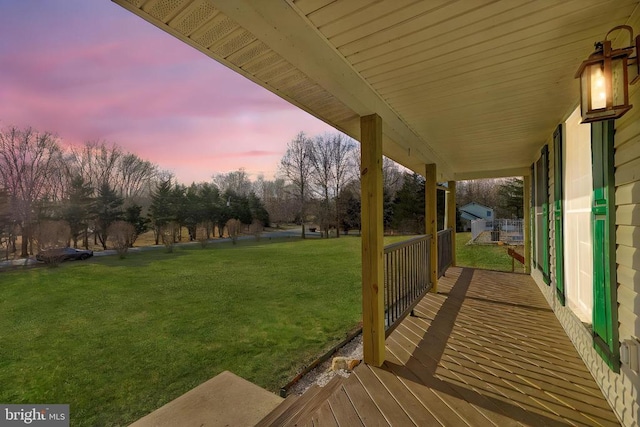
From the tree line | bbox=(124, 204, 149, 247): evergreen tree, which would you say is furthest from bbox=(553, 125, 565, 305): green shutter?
bbox=(124, 204, 149, 247): evergreen tree

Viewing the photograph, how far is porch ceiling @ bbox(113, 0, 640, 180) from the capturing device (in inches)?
48.3

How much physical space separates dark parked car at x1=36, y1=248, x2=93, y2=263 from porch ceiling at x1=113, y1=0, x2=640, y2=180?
50.9ft

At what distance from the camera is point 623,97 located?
1.22 meters

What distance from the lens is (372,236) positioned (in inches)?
87.4

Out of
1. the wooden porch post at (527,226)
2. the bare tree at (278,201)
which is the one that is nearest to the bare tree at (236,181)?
the bare tree at (278,201)

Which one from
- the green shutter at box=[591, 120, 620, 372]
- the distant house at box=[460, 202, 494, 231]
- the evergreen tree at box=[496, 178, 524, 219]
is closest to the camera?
the green shutter at box=[591, 120, 620, 372]

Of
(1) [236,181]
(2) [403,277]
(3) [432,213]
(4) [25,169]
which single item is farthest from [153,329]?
(1) [236,181]

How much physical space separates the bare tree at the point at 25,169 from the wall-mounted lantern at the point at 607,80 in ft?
63.2

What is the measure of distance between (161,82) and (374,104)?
4798 mm

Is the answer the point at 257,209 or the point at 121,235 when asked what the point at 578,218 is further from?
the point at 257,209

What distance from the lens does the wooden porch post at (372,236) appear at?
7.23ft

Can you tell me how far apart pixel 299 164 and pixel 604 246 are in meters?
21.2

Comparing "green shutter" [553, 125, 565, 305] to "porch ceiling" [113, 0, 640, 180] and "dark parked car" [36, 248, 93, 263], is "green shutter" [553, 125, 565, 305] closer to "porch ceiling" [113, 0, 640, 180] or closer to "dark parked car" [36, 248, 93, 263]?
"porch ceiling" [113, 0, 640, 180]

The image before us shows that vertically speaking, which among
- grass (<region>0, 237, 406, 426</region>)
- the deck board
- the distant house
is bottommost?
grass (<region>0, 237, 406, 426</region>)
